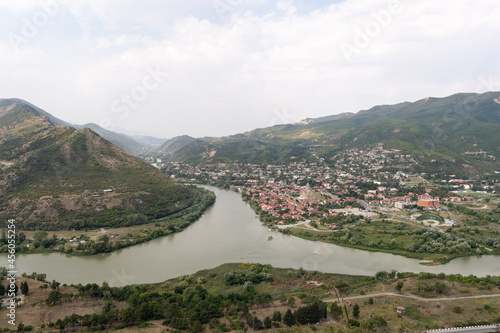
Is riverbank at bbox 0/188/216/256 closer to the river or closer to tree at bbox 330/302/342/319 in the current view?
the river

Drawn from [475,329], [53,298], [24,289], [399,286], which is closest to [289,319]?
[399,286]

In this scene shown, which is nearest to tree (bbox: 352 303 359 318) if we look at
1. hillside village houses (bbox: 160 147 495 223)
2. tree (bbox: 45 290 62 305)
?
tree (bbox: 45 290 62 305)

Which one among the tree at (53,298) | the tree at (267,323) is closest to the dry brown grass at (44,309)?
the tree at (53,298)

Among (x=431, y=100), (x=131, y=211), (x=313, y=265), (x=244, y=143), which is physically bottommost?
(x=313, y=265)

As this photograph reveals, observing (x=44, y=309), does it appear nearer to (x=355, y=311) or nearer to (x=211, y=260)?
(x=211, y=260)

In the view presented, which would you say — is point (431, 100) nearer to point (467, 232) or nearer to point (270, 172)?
point (270, 172)

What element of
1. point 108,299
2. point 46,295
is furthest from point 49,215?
point 108,299
